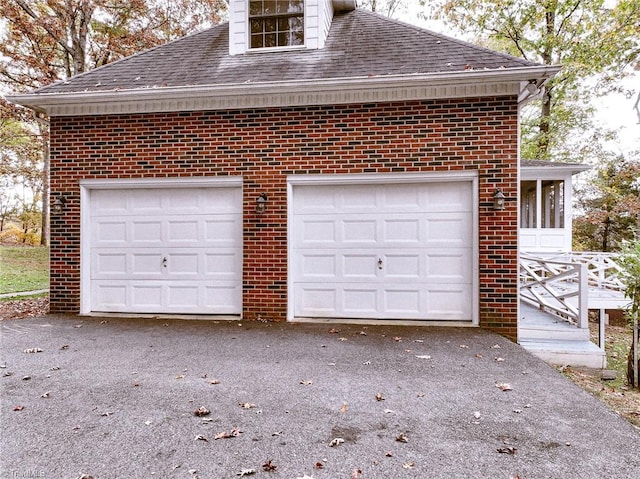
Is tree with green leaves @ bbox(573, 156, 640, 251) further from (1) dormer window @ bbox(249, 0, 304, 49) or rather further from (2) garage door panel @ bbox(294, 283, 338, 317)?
(1) dormer window @ bbox(249, 0, 304, 49)

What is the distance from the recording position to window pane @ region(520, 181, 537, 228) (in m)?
12.6

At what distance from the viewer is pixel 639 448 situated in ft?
8.67

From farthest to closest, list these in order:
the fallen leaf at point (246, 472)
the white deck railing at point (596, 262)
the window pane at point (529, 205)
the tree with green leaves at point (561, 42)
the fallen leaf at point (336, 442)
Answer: the tree with green leaves at point (561, 42) < the window pane at point (529, 205) < the white deck railing at point (596, 262) < the fallen leaf at point (336, 442) < the fallen leaf at point (246, 472)

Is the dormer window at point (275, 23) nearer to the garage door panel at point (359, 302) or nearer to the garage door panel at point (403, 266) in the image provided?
the garage door panel at point (403, 266)

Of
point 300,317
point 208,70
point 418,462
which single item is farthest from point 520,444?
point 208,70

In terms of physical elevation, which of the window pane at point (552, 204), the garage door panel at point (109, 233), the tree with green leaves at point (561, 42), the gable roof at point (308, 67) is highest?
the tree with green leaves at point (561, 42)

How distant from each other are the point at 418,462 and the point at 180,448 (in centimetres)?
154

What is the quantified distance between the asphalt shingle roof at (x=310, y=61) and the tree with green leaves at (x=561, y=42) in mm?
9050

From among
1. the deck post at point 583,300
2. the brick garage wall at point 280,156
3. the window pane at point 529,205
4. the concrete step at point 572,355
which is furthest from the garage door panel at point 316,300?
the window pane at point 529,205

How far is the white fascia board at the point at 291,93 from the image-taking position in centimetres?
554

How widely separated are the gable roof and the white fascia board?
0.02m

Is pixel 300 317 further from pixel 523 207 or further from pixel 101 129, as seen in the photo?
pixel 523 207

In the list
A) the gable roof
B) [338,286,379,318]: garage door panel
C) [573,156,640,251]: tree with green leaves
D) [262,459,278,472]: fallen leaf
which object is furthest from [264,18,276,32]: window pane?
[573,156,640,251]: tree with green leaves

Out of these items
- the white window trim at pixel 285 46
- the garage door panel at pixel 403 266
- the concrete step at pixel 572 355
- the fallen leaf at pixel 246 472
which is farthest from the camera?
the white window trim at pixel 285 46
